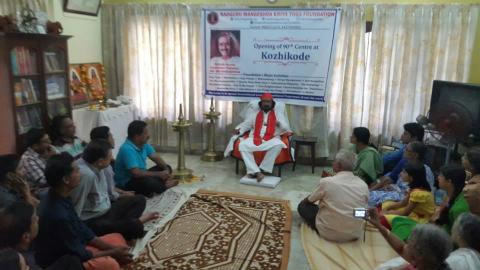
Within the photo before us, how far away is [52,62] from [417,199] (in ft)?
13.2

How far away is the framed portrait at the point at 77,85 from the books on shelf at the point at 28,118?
2.54ft

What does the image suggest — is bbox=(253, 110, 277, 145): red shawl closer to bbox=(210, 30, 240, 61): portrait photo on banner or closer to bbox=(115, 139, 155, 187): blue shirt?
bbox=(210, 30, 240, 61): portrait photo on banner

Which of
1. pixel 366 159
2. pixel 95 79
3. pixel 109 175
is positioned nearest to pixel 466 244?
pixel 366 159

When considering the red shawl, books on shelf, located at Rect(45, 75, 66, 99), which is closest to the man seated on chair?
the red shawl

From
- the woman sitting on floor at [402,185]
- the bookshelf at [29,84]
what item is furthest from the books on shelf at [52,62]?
the woman sitting on floor at [402,185]

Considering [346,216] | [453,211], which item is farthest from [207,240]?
[453,211]

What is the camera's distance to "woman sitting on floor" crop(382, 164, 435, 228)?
9.89 feet

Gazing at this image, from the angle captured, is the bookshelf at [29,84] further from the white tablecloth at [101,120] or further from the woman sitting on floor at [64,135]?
the woman sitting on floor at [64,135]

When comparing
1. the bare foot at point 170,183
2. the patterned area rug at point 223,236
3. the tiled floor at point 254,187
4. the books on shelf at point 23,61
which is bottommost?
the patterned area rug at point 223,236

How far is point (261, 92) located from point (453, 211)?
10.3 feet

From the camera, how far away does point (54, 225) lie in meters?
2.10

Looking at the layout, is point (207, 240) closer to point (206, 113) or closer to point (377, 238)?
point (377, 238)

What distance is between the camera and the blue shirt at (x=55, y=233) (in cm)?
211

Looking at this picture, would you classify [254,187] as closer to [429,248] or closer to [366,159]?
[366,159]
